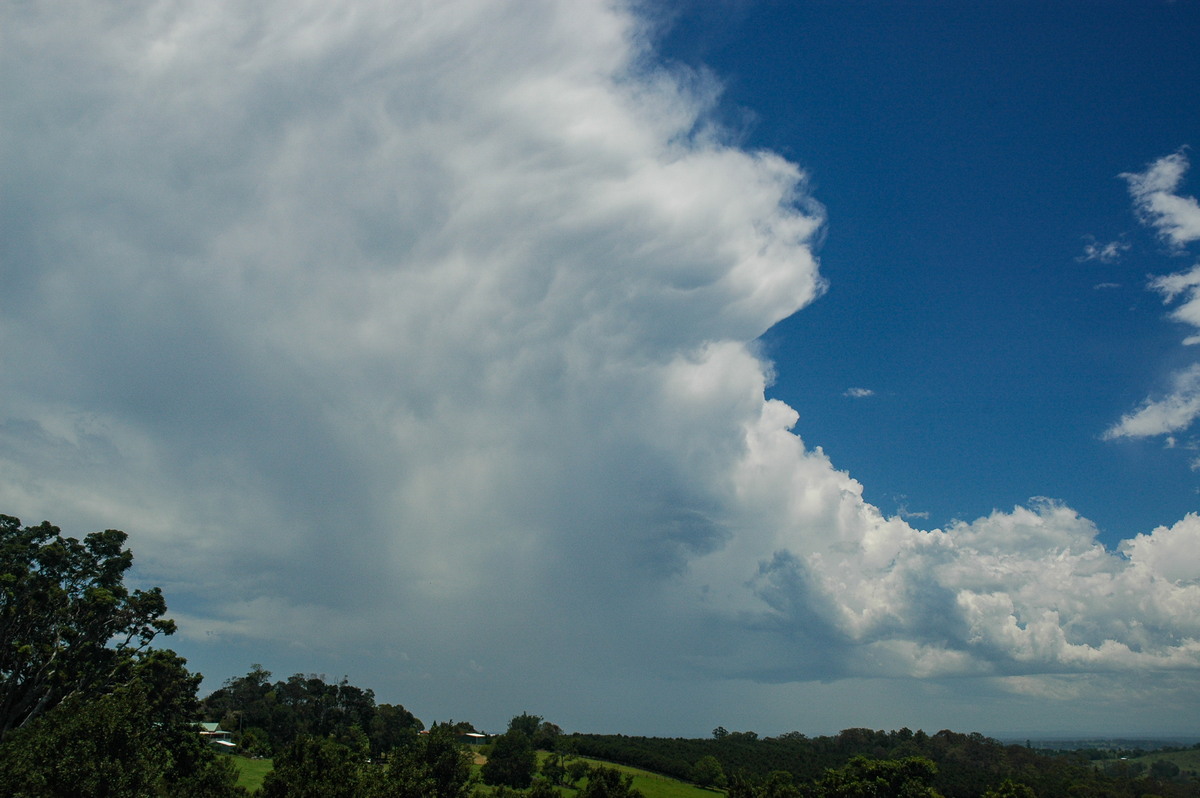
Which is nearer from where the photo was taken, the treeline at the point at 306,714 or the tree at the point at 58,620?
the tree at the point at 58,620

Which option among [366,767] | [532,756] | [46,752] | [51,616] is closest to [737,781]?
[366,767]

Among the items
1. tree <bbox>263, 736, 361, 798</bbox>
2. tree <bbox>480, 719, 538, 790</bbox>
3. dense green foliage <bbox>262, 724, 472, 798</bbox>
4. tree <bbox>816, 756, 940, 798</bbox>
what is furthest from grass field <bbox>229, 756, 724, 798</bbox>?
dense green foliage <bbox>262, 724, 472, 798</bbox>

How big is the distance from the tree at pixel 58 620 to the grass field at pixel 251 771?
24.4 meters

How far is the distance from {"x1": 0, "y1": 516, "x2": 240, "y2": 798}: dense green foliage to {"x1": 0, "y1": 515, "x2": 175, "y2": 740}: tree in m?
0.10

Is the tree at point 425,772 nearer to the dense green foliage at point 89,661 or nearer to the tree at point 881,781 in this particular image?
the dense green foliage at point 89,661

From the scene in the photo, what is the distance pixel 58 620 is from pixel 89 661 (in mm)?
5358

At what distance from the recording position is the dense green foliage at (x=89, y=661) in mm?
52562

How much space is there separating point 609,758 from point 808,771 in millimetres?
49238

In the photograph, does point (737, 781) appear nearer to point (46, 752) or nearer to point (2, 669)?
point (46, 752)

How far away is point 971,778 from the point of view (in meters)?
150

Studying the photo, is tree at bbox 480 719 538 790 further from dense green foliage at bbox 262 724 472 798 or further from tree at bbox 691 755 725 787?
dense green foliage at bbox 262 724 472 798

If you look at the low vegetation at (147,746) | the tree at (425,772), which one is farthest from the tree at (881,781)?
the tree at (425,772)

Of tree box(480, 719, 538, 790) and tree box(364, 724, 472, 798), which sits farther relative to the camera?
tree box(480, 719, 538, 790)

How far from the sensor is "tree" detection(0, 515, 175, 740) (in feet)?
226
